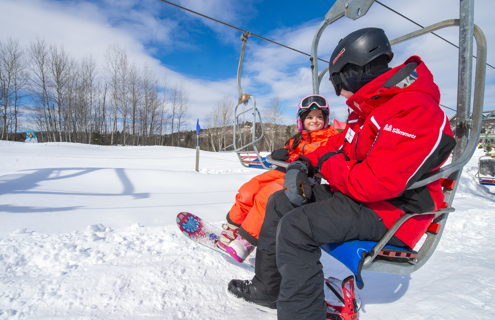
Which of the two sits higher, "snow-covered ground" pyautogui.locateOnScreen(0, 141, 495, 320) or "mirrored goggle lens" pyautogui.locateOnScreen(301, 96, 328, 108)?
"mirrored goggle lens" pyautogui.locateOnScreen(301, 96, 328, 108)

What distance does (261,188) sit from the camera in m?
1.88

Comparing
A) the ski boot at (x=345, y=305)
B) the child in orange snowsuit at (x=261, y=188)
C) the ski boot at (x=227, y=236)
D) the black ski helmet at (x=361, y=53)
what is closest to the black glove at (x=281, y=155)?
the child in orange snowsuit at (x=261, y=188)

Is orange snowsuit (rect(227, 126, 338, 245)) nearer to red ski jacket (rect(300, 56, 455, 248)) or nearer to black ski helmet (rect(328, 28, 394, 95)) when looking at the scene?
red ski jacket (rect(300, 56, 455, 248))

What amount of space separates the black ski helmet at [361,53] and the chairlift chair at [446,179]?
0.47 m

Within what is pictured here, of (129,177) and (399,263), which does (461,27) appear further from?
(129,177)

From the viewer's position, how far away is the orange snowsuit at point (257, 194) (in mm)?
1594

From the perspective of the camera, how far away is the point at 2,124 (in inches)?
949

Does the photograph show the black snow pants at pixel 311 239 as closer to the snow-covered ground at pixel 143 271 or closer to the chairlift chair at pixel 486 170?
the snow-covered ground at pixel 143 271

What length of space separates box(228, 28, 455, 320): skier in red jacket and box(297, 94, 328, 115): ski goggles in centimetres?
107

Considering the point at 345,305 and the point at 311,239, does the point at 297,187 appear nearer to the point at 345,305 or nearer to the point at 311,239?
the point at 311,239

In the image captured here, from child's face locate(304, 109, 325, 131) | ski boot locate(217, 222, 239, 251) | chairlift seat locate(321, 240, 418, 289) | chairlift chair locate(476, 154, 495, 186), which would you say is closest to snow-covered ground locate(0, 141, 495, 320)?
ski boot locate(217, 222, 239, 251)

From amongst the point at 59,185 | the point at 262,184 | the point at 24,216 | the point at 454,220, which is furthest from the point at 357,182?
the point at 59,185

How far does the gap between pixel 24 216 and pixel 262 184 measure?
8.56 feet

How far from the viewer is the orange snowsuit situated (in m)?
1.59
